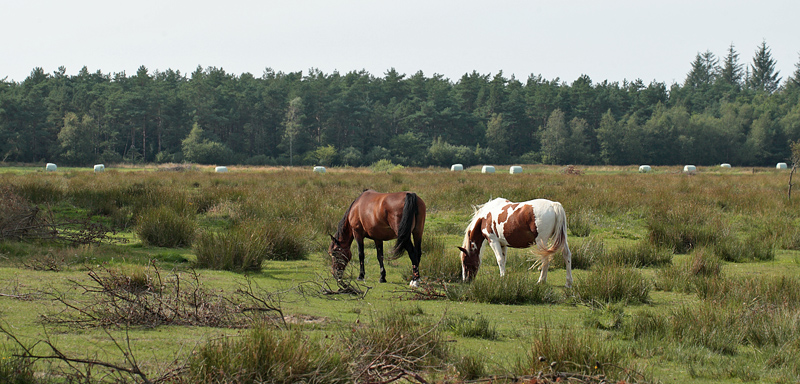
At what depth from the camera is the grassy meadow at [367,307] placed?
4746 millimetres

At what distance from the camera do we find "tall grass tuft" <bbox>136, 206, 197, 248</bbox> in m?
12.7

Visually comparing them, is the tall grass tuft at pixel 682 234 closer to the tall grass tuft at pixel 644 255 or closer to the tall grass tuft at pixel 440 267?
the tall grass tuft at pixel 644 255

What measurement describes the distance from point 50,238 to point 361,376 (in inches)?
363

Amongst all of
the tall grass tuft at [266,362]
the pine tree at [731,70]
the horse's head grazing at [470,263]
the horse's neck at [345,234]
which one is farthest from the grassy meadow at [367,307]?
the pine tree at [731,70]

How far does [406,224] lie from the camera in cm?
912

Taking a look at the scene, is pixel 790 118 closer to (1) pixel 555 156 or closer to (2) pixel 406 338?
(1) pixel 555 156

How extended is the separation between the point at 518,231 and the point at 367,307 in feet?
10.1

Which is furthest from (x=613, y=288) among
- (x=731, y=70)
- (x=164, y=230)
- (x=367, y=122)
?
(x=731, y=70)

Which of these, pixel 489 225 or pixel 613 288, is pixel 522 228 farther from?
pixel 613 288

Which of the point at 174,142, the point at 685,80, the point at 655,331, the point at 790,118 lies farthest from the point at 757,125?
the point at 655,331

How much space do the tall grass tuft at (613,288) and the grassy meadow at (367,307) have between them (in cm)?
2

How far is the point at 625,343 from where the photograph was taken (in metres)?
6.19

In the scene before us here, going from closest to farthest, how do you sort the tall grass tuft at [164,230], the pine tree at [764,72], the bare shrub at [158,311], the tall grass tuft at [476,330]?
the bare shrub at [158,311] → the tall grass tuft at [476,330] → the tall grass tuft at [164,230] → the pine tree at [764,72]

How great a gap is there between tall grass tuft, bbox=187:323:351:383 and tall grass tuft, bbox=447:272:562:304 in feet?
13.4
